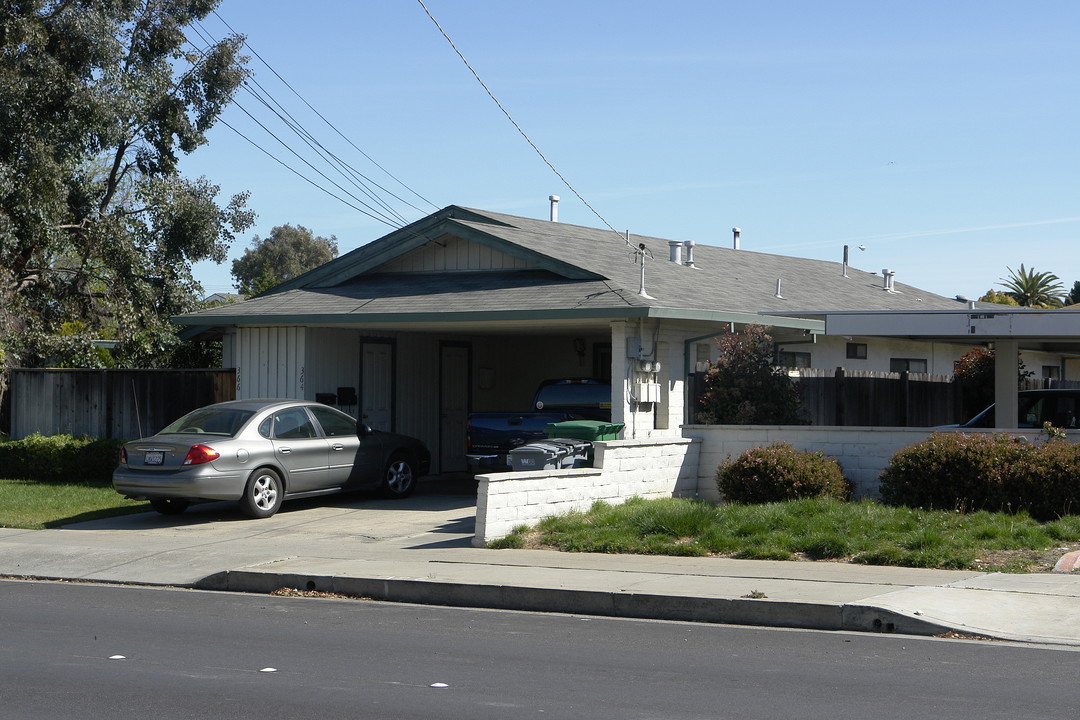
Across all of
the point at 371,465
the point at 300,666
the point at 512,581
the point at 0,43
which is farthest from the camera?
the point at 0,43

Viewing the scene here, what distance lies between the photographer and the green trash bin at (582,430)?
15.9 meters

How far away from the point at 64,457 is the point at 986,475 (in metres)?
14.3

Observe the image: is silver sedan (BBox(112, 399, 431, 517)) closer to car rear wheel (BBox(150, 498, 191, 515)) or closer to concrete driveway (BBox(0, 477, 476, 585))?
car rear wheel (BBox(150, 498, 191, 515))

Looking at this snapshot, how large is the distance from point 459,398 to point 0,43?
1179 centimetres

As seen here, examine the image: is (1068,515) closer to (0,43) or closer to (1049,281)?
(0,43)

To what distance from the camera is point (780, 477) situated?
14250mm

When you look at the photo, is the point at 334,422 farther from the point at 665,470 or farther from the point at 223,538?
the point at 665,470

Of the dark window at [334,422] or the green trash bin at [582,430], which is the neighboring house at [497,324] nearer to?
the green trash bin at [582,430]

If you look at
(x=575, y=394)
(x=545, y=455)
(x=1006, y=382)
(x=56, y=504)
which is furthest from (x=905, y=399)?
(x=56, y=504)

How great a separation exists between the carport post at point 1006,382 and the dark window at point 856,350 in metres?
4.74

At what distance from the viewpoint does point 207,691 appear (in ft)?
23.7

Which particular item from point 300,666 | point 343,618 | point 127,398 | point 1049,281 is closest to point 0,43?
point 127,398

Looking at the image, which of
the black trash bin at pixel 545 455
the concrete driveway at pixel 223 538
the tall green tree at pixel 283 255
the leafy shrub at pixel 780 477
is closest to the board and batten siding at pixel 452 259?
the concrete driveway at pixel 223 538

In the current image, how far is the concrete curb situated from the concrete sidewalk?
0.01 meters
